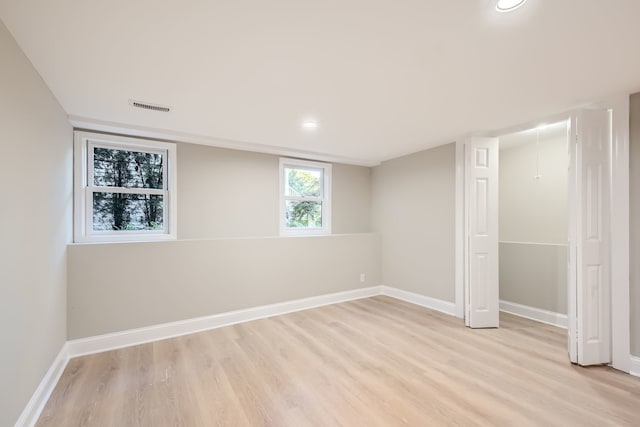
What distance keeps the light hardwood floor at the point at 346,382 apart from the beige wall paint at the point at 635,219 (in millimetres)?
430

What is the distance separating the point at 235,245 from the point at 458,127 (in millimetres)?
3091

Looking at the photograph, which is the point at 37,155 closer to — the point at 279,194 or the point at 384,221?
the point at 279,194

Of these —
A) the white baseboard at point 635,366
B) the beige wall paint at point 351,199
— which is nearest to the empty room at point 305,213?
the white baseboard at point 635,366

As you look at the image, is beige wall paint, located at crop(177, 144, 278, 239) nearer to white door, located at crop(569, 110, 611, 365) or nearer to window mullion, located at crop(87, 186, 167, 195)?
window mullion, located at crop(87, 186, 167, 195)

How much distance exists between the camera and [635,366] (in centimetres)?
236

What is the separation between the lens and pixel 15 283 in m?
1.64

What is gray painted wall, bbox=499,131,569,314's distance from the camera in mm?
3674

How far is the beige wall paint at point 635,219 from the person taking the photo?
2373 millimetres

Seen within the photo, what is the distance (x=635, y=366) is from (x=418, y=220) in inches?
102

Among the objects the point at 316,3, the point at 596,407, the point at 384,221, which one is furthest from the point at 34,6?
the point at 384,221

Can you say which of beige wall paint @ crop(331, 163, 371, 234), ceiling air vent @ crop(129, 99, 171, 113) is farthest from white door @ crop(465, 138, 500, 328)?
ceiling air vent @ crop(129, 99, 171, 113)

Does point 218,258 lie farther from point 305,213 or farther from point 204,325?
point 305,213

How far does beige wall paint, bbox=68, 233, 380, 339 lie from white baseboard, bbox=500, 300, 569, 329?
2145 mm

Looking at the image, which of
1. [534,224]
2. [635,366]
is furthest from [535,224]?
[635,366]
